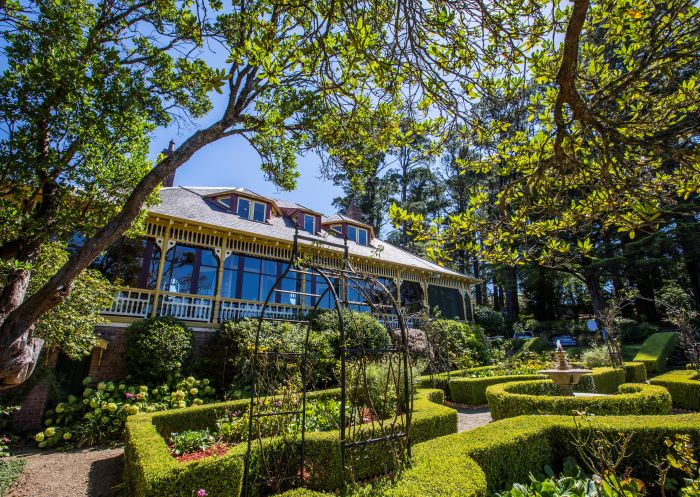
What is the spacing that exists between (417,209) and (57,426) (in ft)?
97.8

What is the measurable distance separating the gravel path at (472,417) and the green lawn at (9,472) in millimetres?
7770

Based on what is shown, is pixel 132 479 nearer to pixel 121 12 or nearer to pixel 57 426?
pixel 57 426

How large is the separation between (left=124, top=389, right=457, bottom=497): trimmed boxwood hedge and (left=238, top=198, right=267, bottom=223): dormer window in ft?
31.9

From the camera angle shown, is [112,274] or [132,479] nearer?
[132,479]

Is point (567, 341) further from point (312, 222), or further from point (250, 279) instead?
point (250, 279)

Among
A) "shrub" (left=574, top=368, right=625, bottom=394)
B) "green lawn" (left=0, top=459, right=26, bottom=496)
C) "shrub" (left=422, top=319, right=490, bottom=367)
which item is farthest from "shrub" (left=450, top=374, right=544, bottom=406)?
"green lawn" (left=0, top=459, right=26, bottom=496)

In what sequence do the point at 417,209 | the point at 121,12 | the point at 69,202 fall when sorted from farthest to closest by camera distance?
1. the point at 417,209
2. the point at 121,12
3. the point at 69,202

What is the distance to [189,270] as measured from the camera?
1368cm

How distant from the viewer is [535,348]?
2188 cm

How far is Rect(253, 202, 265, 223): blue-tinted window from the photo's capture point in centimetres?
1577

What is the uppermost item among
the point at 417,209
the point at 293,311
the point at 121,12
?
the point at 417,209

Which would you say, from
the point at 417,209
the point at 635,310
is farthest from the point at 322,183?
the point at 635,310

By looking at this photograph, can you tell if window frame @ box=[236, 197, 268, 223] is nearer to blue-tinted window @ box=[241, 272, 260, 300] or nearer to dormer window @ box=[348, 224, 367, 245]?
blue-tinted window @ box=[241, 272, 260, 300]

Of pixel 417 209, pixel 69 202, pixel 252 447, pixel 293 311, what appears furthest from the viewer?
pixel 417 209
